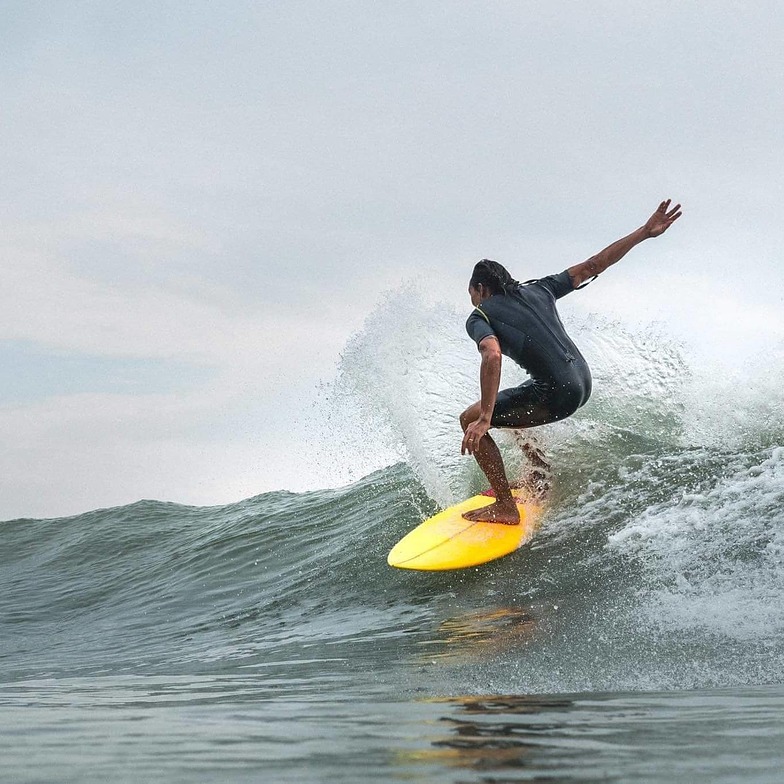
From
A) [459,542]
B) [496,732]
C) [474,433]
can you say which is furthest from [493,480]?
[496,732]

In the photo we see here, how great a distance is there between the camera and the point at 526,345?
6.63 meters

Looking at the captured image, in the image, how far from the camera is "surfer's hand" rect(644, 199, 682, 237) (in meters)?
7.12

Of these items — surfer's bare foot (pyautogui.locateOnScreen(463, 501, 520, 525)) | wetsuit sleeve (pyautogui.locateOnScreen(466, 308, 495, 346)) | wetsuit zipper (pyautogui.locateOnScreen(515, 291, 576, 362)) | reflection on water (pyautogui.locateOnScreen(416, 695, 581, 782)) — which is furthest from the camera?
surfer's bare foot (pyautogui.locateOnScreen(463, 501, 520, 525))

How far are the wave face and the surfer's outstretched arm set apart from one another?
188 cm

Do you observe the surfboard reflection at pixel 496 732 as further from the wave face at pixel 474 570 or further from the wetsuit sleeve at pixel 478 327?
the wetsuit sleeve at pixel 478 327

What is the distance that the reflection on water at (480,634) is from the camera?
16.3 feet

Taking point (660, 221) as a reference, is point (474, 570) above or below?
below

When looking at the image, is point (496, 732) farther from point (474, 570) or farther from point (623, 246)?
point (623, 246)

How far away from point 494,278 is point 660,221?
4.85 feet

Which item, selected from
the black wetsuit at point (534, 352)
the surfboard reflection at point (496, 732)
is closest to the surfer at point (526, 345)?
the black wetsuit at point (534, 352)

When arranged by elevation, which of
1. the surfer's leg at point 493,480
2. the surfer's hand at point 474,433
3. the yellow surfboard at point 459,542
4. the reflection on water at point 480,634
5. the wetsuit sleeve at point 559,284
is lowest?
the reflection on water at point 480,634

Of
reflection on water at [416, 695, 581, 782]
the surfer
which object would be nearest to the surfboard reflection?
reflection on water at [416, 695, 581, 782]

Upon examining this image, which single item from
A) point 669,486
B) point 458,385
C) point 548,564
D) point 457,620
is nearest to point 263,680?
point 457,620

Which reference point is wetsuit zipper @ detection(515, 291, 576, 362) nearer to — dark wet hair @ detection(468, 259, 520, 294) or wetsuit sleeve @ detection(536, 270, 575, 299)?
dark wet hair @ detection(468, 259, 520, 294)
